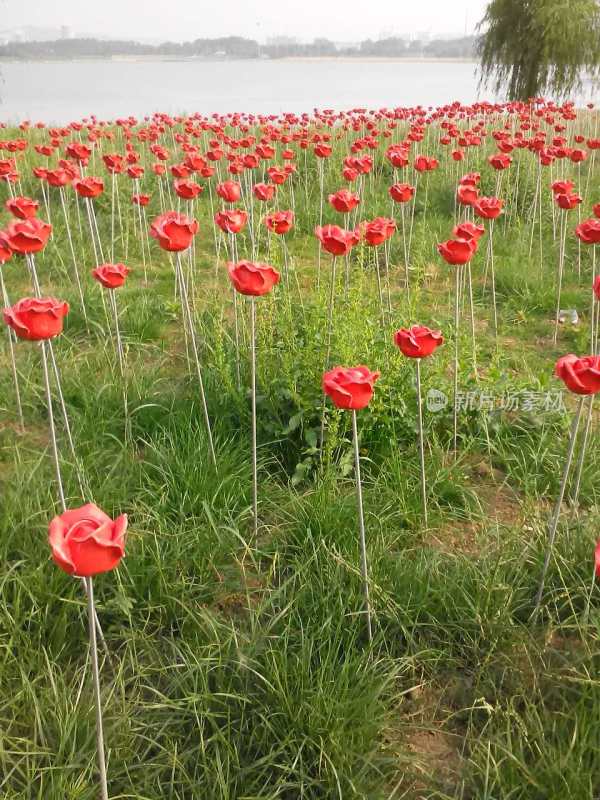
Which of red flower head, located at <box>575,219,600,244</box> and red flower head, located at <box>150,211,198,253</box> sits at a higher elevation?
red flower head, located at <box>150,211,198,253</box>

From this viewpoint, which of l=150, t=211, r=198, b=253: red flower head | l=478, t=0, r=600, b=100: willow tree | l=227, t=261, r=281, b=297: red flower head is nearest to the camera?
l=227, t=261, r=281, b=297: red flower head

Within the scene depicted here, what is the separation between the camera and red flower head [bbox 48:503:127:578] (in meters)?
1.35

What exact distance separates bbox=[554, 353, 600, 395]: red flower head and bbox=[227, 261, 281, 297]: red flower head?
1.18 meters

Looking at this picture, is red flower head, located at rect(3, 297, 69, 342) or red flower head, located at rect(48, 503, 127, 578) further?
red flower head, located at rect(3, 297, 69, 342)

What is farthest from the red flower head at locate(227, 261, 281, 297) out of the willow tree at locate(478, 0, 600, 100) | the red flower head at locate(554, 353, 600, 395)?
the willow tree at locate(478, 0, 600, 100)

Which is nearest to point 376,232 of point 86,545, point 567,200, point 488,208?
point 488,208

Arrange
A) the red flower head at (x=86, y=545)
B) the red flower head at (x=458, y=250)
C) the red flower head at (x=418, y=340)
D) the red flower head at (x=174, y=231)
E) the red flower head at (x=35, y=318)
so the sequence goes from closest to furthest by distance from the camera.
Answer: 1. the red flower head at (x=86, y=545)
2. the red flower head at (x=35, y=318)
3. the red flower head at (x=418, y=340)
4. the red flower head at (x=174, y=231)
5. the red flower head at (x=458, y=250)

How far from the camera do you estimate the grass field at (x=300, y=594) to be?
6.37 ft

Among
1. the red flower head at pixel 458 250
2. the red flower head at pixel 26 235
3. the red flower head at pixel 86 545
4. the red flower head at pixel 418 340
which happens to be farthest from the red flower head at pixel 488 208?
the red flower head at pixel 86 545

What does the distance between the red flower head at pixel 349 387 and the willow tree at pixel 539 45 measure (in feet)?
50.4

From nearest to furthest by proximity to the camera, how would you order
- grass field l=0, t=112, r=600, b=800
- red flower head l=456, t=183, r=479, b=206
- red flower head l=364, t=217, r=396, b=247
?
1. grass field l=0, t=112, r=600, b=800
2. red flower head l=364, t=217, r=396, b=247
3. red flower head l=456, t=183, r=479, b=206

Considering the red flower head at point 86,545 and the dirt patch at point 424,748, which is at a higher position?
the red flower head at point 86,545
